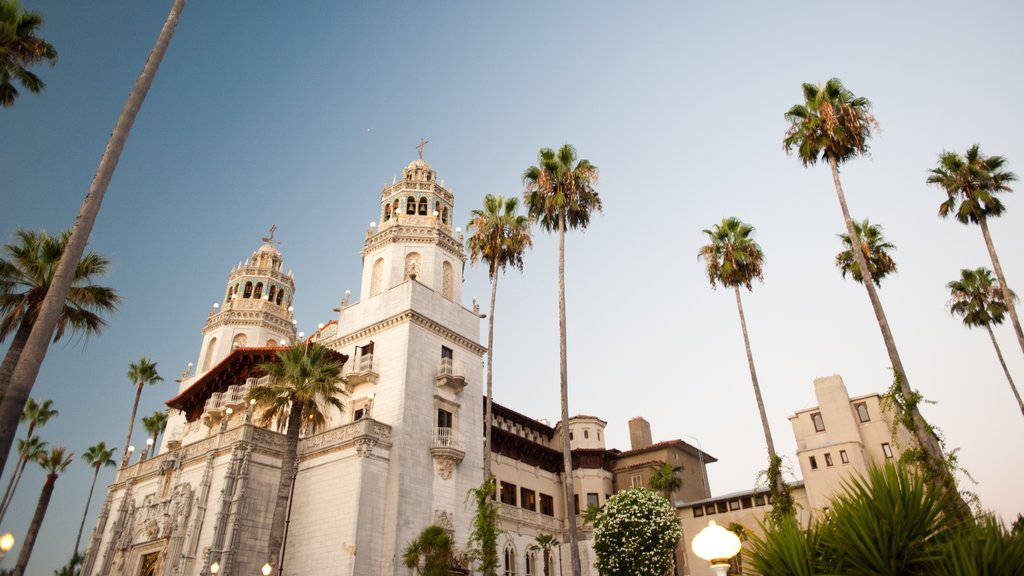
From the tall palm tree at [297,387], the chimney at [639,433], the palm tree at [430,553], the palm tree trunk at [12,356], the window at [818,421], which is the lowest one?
the palm tree at [430,553]

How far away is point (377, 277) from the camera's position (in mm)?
41781

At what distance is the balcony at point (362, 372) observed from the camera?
119ft

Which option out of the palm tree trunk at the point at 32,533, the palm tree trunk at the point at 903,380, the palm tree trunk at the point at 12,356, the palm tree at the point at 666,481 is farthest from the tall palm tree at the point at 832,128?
the palm tree trunk at the point at 32,533

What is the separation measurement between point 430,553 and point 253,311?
2905 centimetres

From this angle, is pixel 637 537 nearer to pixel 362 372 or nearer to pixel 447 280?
pixel 362 372

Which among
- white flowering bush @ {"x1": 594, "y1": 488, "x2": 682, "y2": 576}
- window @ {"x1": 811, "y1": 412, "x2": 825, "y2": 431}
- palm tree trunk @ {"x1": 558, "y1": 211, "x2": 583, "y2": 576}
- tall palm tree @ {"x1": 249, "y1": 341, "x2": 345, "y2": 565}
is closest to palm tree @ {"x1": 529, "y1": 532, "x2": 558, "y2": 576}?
palm tree trunk @ {"x1": 558, "y1": 211, "x2": 583, "y2": 576}

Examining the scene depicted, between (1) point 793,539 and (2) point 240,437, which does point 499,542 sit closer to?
(2) point 240,437

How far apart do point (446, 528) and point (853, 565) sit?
89.7ft

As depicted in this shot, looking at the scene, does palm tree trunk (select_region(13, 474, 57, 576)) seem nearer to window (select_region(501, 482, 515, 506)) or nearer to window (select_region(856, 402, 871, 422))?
window (select_region(501, 482, 515, 506))

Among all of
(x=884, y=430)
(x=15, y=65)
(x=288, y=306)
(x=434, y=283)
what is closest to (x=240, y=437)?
(x=434, y=283)

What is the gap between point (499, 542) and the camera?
39125 millimetres

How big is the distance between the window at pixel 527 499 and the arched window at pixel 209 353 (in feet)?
86.2

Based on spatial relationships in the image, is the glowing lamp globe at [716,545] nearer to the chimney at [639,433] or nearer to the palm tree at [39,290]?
the palm tree at [39,290]

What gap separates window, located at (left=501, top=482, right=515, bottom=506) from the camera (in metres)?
42.4
